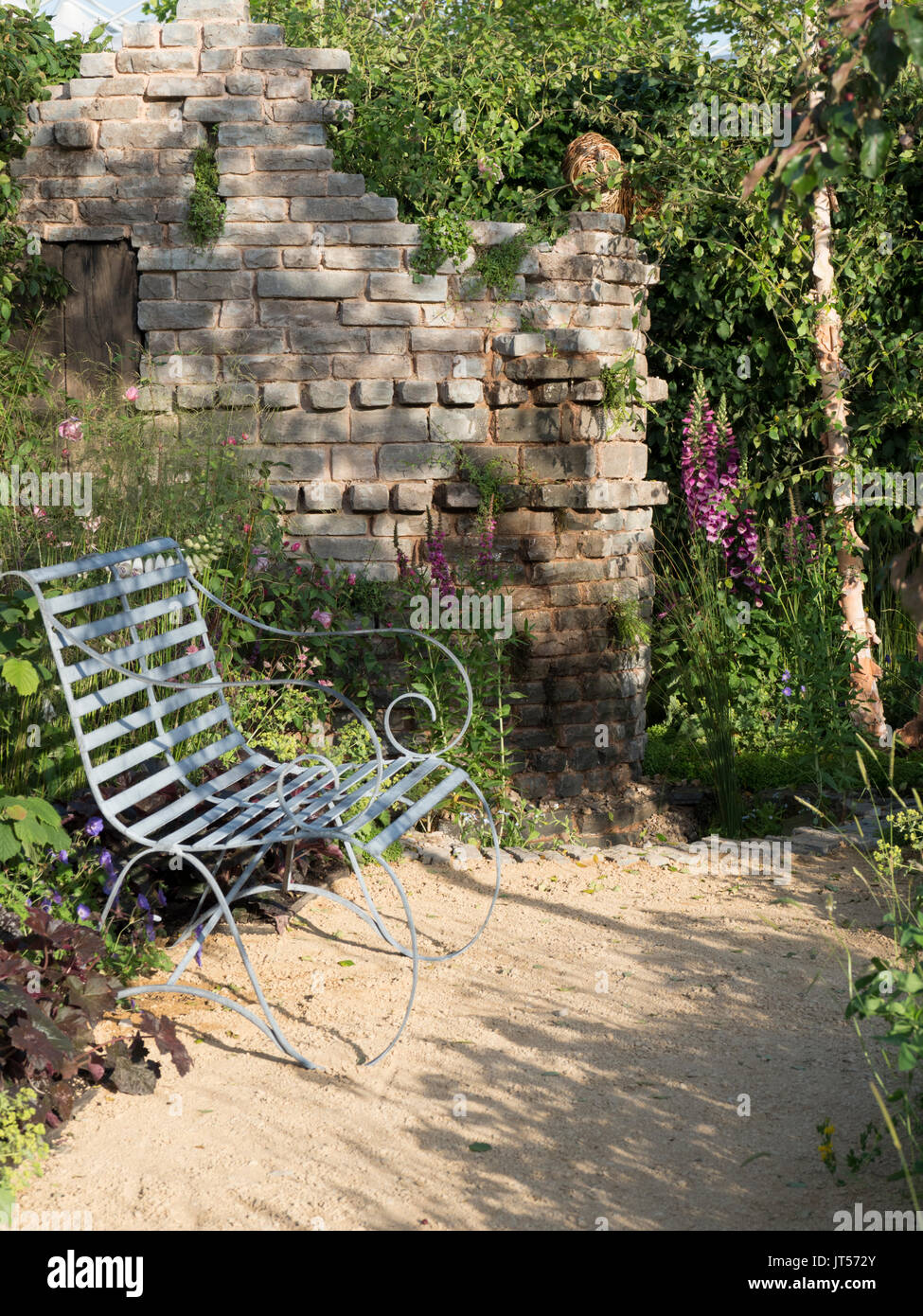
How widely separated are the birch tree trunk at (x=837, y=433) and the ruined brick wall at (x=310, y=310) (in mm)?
1575

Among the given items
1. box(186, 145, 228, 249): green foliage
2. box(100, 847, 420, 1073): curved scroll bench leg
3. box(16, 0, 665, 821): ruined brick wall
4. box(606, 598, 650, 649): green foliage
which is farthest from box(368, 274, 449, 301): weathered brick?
box(100, 847, 420, 1073): curved scroll bench leg

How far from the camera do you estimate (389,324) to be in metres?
5.45

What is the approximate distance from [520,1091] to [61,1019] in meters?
1.14

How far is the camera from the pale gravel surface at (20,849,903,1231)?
2.51m

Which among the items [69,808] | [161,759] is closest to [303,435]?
[161,759]

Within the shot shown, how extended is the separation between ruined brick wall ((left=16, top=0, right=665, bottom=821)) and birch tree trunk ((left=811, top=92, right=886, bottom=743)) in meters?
1.57

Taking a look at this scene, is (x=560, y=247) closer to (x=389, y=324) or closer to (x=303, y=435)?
Answer: (x=389, y=324)

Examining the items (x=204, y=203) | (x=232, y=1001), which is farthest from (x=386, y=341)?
(x=232, y=1001)

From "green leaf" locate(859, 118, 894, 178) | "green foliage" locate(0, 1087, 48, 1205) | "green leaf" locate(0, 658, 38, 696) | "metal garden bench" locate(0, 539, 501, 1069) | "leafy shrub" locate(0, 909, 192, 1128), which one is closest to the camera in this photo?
"green leaf" locate(859, 118, 894, 178)

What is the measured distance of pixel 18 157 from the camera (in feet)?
18.1

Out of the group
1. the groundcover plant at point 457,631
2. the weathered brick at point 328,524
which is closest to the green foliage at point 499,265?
the groundcover plant at point 457,631

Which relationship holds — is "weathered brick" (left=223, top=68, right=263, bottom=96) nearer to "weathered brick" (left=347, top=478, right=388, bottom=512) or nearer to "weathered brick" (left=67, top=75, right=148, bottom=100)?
"weathered brick" (left=67, top=75, right=148, bottom=100)

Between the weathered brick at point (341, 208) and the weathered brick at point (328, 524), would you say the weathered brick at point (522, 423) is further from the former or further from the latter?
the weathered brick at point (341, 208)
